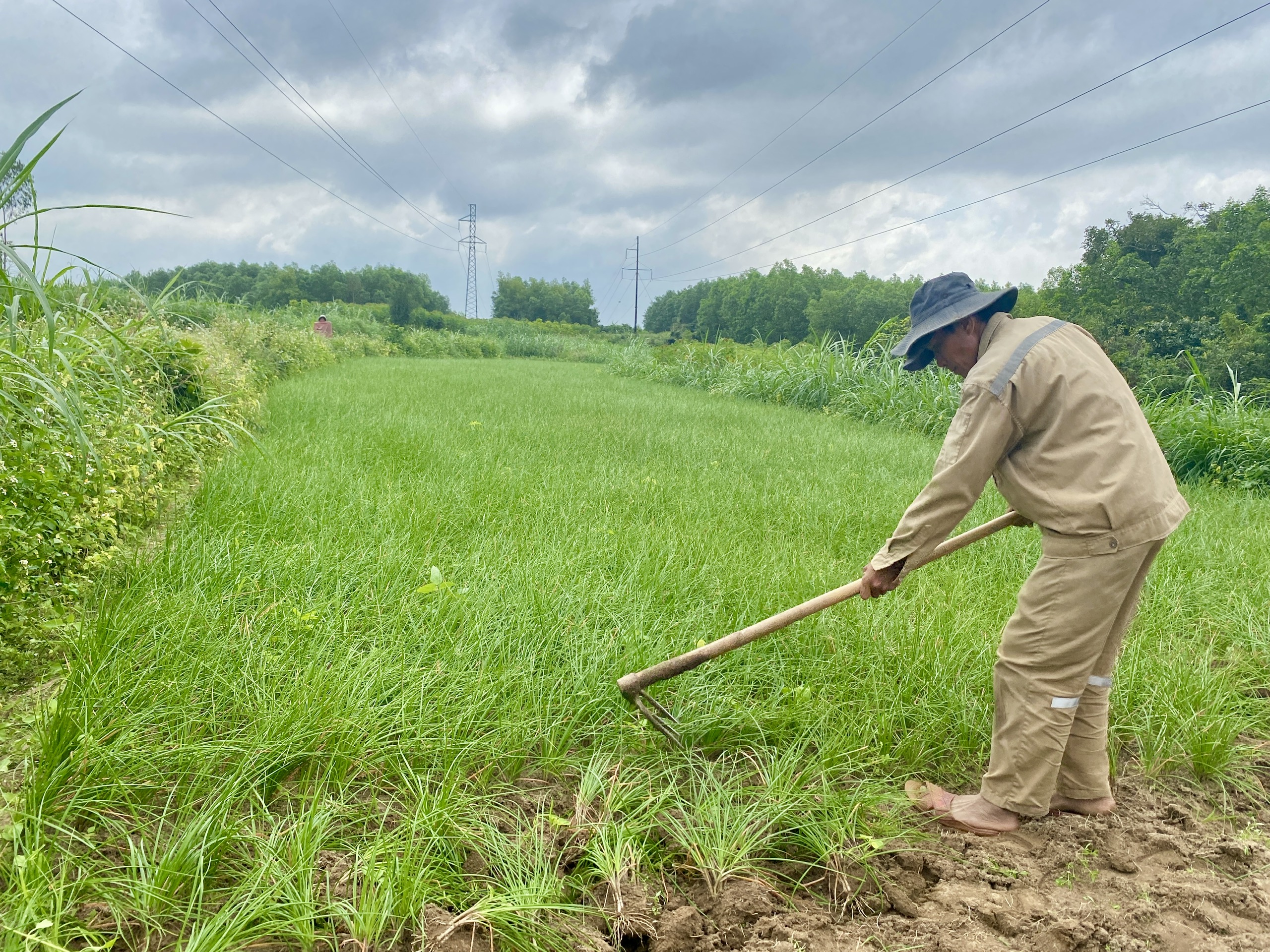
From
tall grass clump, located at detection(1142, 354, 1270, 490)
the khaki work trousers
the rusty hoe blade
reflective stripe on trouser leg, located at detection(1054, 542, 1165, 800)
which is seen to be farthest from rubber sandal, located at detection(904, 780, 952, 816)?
tall grass clump, located at detection(1142, 354, 1270, 490)

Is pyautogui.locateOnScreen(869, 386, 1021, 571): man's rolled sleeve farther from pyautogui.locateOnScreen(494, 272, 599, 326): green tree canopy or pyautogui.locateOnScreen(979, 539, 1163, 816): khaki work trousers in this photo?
pyautogui.locateOnScreen(494, 272, 599, 326): green tree canopy

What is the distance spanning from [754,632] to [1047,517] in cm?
94

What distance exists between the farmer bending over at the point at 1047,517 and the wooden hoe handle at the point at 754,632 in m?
0.09

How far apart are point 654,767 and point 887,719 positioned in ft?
2.85

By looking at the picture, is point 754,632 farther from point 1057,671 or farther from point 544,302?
point 544,302

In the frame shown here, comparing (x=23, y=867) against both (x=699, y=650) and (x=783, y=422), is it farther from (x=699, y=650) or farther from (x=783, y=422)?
(x=783, y=422)

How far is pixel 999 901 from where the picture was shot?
200 centimetres

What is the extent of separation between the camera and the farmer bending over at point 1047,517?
213 cm

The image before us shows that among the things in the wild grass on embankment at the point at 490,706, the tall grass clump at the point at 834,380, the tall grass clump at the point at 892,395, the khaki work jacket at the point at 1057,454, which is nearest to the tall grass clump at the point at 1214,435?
the tall grass clump at the point at 892,395

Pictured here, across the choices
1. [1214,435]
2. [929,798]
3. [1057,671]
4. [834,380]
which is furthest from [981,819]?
[834,380]

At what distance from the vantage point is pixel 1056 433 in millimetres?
2164

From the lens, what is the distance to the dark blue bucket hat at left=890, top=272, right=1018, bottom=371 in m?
2.32

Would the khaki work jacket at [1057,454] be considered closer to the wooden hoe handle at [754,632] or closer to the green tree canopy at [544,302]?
the wooden hoe handle at [754,632]

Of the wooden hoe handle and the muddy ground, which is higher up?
the wooden hoe handle
